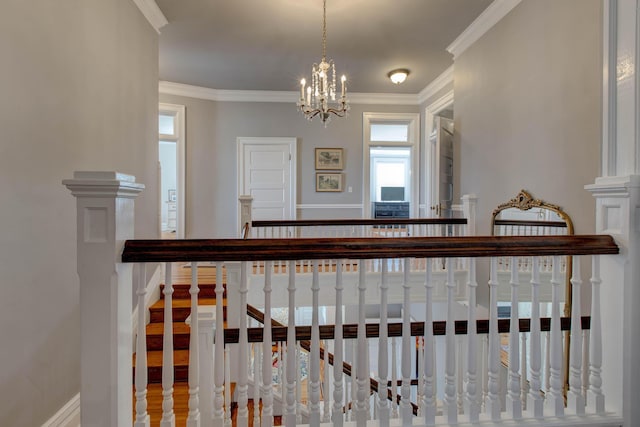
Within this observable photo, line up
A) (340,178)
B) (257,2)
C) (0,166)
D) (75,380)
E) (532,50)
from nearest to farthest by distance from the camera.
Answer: (0,166) → (75,380) → (532,50) → (257,2) → (340,178)

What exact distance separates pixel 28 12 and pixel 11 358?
5.32 ft

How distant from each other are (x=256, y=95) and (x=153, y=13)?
93.6 inches

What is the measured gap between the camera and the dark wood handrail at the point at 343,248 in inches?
43.0

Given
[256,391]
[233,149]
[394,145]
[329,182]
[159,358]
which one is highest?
[394,145]

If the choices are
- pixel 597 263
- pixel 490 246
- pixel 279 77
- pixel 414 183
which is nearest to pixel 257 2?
pixel 279 77

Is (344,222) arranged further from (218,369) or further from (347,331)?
(218,369)

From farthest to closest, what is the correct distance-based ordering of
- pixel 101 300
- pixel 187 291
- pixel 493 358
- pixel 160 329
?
pixel 187 291, pixel 160 329, pixel 493 358, pixel 101 300

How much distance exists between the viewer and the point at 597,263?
4.25ft

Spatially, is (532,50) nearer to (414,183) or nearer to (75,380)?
(414,183)

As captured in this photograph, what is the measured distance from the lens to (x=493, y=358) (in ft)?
4.13

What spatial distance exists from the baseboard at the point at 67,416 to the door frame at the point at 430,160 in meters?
4.55

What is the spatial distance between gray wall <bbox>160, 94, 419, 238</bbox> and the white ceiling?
0.48m

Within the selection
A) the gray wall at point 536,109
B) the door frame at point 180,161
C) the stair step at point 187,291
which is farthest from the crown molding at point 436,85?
the stair step at point 187,291

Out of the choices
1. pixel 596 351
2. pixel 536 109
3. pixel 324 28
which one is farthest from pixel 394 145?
pixel 596 351
